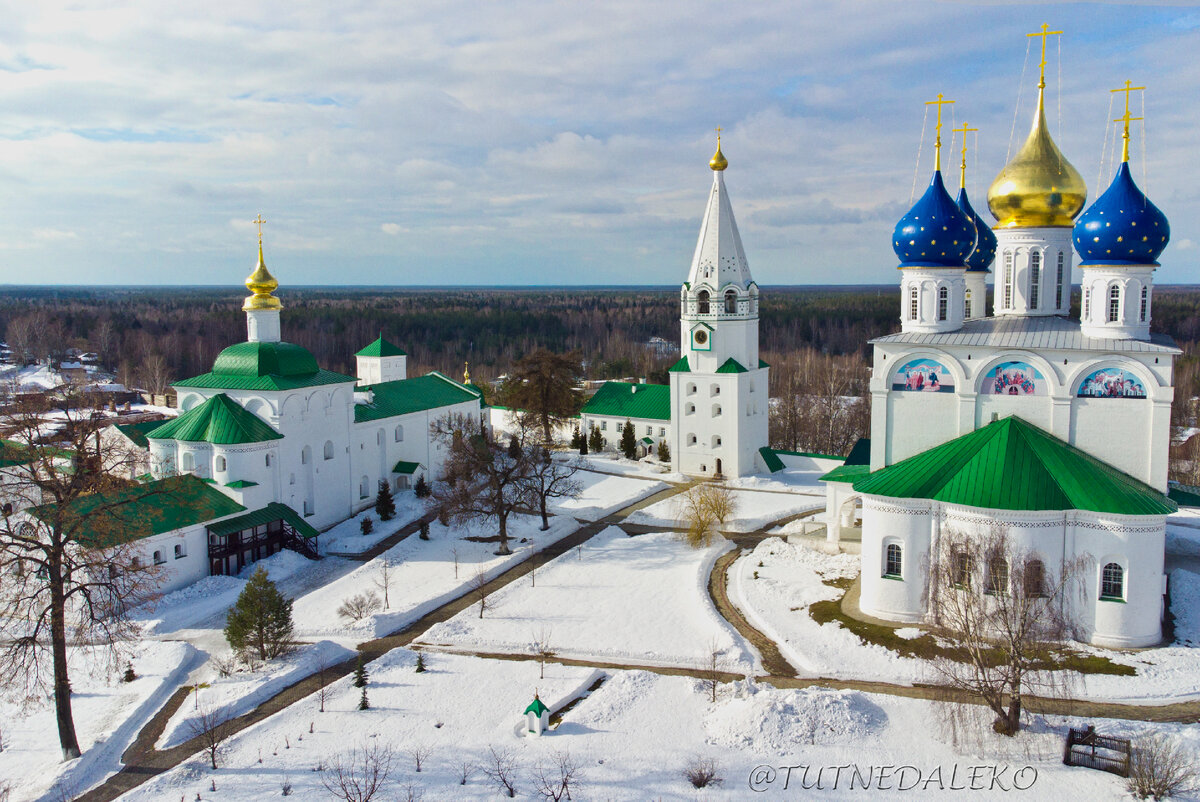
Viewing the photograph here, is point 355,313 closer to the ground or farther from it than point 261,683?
farther from it

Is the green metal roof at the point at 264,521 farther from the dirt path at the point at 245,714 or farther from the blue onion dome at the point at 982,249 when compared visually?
the blue onion dome at the point at 982,249

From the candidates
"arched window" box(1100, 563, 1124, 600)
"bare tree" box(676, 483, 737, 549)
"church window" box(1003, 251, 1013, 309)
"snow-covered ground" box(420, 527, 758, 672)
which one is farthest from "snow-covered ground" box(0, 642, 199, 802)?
"church window" box(1003, 251, 1013, 309)

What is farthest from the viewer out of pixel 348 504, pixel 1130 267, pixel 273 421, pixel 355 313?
pixel 355 313

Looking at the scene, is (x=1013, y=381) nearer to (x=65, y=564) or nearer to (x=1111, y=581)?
(x=1111, y=581)

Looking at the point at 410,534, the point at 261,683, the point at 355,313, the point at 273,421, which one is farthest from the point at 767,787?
the point at 355,313

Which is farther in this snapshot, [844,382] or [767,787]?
[844,382]

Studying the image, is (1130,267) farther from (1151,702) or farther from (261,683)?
(261,683)

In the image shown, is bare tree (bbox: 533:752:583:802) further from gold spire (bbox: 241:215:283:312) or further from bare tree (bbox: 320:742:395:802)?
gold spire (bbox: 241:215:283:312)
